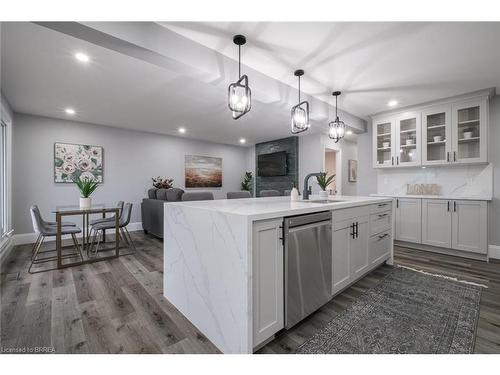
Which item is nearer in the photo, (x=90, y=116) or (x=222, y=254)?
(x=222, y=254)

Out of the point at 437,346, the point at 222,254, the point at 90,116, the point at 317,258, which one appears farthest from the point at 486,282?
the point at 90,116

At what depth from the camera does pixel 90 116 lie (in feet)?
13.6

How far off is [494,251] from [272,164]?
185 inches

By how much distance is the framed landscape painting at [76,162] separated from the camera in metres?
4.34

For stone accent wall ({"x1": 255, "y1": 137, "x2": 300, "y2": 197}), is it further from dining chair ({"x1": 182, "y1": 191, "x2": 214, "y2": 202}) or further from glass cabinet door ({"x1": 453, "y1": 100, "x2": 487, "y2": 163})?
glass cabinet door ({"x1": 453, "y1": 100, "x2": 487, "y2": 163})

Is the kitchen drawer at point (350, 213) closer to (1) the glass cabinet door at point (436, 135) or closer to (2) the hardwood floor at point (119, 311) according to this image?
(2) the hardwood floor at point (119, 311)

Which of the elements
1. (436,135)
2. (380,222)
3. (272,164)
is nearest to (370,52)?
(380,222)

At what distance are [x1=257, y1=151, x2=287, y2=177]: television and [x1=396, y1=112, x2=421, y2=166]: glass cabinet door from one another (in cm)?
285

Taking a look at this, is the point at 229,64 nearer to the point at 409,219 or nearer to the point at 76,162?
the point at 409,219

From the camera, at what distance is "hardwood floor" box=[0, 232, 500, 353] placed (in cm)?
146

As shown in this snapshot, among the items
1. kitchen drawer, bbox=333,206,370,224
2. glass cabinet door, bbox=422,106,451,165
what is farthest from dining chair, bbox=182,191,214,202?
glass cabinet door, bbox=422,106,451,165
